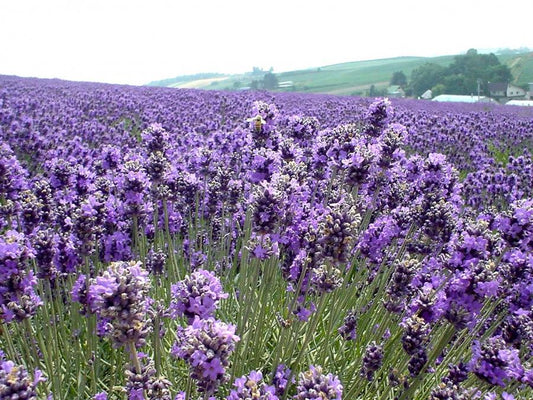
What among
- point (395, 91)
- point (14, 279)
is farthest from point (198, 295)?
point (395, 91)

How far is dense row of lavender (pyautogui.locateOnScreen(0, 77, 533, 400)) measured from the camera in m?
1.88

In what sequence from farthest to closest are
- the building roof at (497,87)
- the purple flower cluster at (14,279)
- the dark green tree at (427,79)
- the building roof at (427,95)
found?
the dark green tree at (427,79) → the building roof at (427,95) → the building roof at (497,87) → the purple flower cluster at (14,279)

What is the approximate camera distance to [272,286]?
3904 mm

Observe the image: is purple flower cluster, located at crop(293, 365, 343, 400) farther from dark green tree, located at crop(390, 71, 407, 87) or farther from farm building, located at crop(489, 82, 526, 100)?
dark green tree, located at crop(390, 71, 407, 87)

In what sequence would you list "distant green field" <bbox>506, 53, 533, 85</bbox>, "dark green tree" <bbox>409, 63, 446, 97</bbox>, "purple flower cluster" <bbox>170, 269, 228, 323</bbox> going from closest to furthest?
"purple flower cluster" <bbox>170, 269, 228, 323</bbox> → "dark green tree" <bbox>409, 63, 446, 97</bbox> → "distant green field" <bbox>506, 53, 533, 85</bbox>

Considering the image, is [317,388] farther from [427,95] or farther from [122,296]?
[427,95]

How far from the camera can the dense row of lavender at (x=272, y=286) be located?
1878mm

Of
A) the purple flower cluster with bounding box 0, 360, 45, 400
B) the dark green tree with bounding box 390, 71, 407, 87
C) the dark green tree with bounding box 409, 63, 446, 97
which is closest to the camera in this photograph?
the purple flower cluster with bounding box 0, 360, 45, 400

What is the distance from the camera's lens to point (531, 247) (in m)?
2.75

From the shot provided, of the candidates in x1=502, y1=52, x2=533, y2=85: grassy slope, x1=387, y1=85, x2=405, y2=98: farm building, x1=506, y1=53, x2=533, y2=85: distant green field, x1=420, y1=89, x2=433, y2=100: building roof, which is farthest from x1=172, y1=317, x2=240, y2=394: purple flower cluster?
x1=502, y1=52, x2=533, y2=85: grassy slope

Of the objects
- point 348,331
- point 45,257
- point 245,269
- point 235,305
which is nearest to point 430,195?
point 348,331

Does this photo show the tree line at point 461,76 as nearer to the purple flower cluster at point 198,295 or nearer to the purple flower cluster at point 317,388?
the purple flower cluster at point 198,295

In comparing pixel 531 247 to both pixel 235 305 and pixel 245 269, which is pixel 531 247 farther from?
pixel 235 305

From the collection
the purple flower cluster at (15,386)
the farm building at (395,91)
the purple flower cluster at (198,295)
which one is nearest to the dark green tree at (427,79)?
the farm building at (395,91)
